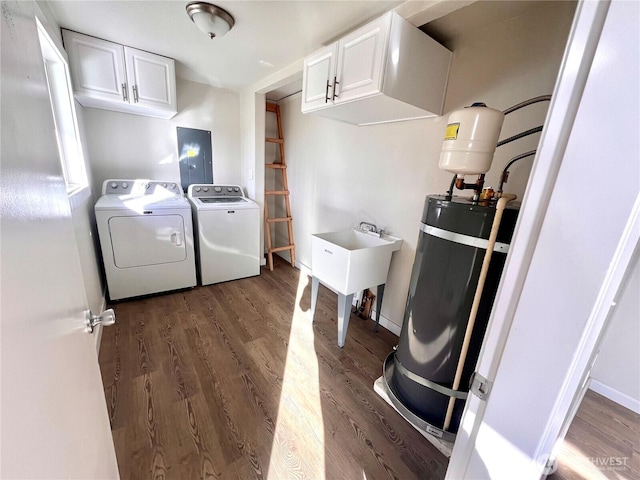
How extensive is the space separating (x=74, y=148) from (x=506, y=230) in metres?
3.05

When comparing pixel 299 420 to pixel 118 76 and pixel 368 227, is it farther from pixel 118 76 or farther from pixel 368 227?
pixel 118 76

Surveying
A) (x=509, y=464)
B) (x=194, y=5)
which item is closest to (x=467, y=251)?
(x=509, y=464)

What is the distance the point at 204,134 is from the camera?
3166 millimetres

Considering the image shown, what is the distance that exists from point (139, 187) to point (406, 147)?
2.71m

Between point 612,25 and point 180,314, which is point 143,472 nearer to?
point 180,314

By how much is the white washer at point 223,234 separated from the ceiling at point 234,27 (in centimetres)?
132

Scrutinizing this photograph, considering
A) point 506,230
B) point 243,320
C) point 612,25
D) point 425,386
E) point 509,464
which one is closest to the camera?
point 612,25

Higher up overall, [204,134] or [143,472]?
[204,134]

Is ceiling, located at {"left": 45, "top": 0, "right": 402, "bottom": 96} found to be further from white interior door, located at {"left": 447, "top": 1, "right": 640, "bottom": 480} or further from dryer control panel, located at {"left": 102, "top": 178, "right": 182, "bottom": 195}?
white interior door, located at {"left": 447, "top": 1, "right": 640, "bottom": 480}

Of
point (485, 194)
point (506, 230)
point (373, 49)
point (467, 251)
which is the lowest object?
point (467, 251)

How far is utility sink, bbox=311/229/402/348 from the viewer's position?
183cm

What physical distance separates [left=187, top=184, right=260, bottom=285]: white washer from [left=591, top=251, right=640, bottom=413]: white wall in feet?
9.77

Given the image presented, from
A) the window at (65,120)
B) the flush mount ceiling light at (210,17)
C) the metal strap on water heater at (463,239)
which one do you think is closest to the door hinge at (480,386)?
the metal strap on water heater at (463,239)

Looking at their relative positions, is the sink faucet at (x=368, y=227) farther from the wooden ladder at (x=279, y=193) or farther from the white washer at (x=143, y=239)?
the white washer at (x=143, y=239)
